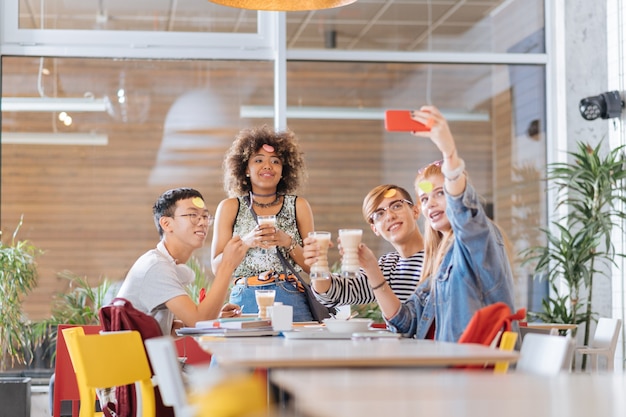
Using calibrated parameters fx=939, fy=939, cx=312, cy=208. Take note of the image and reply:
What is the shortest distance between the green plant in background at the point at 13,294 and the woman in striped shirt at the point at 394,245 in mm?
3209

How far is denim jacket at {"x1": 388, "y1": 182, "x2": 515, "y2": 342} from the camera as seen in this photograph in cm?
283

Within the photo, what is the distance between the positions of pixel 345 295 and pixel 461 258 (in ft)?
3.30

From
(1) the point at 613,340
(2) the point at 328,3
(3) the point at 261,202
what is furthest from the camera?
(1) the point at 613,340

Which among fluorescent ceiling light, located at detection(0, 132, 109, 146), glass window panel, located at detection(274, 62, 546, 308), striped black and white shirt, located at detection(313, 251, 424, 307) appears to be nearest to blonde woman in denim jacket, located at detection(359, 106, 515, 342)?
striped black and white shirt, located at detection(313, 251, 424, 307)

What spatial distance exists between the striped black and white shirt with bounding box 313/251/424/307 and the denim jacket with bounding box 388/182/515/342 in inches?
31.1

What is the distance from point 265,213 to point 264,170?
0.23 m

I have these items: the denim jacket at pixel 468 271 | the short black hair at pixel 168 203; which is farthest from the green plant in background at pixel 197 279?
the denim jacket at pixel 468 271

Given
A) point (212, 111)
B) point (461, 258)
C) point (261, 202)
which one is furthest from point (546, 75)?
point (461, 258)

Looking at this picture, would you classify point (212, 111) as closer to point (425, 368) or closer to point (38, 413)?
point (38, 413)

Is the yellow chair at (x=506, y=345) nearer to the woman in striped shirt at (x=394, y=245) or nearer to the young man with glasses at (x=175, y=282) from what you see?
the woman in striped shirt at (x=394, y=245)

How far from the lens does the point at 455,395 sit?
1.43 meters

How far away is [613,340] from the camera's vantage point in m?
5.36

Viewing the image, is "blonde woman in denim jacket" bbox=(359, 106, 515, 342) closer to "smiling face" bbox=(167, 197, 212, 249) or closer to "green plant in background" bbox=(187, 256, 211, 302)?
"smiling face" bbox=(167, 197, 212, 249)

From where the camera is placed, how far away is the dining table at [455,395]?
4.10 ft
